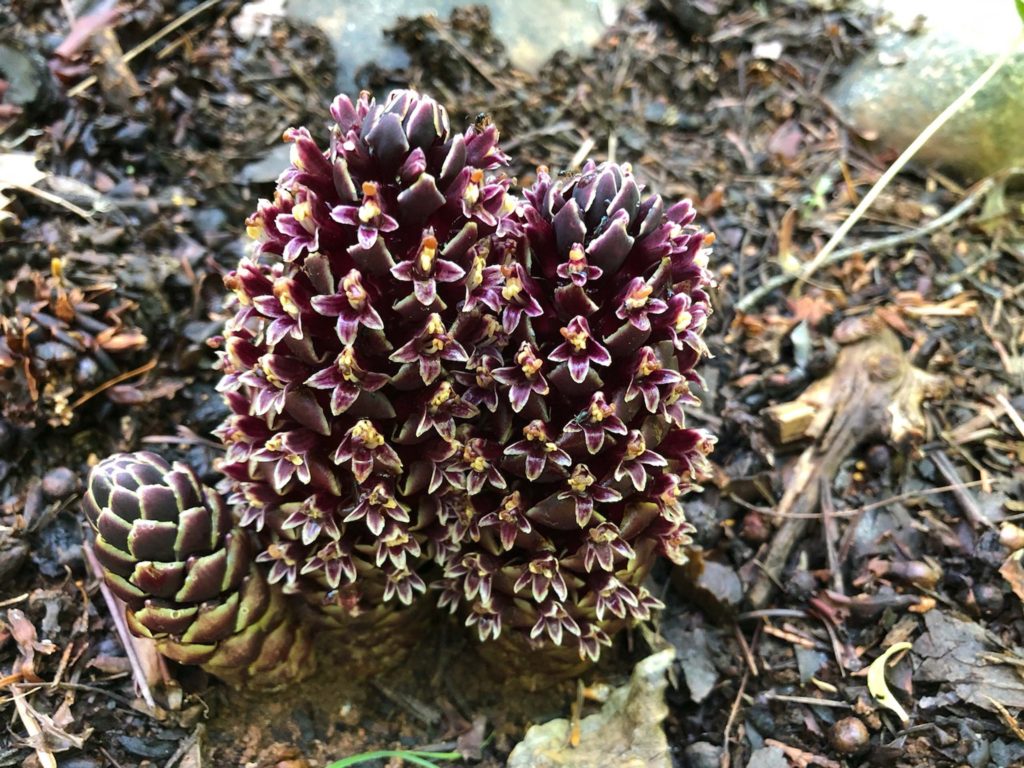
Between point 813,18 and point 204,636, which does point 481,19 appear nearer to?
point 813,18

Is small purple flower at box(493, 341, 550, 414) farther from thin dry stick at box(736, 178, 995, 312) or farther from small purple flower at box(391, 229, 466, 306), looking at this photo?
thin dry stick at box(736, 178, 995, 312)

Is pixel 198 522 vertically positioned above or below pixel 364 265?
below

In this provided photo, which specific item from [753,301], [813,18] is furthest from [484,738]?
[813,18]

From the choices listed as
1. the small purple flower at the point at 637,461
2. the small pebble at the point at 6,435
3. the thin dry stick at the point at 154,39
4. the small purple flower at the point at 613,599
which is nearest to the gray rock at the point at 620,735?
the small purple flower at the point at 613,599

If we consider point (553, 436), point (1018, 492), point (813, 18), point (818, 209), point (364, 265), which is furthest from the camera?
point (813, 18)

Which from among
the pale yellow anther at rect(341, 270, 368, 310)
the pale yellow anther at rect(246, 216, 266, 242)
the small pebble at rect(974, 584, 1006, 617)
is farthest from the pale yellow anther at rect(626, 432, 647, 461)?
the small pebble at rect(974, 584, 1006, 617)

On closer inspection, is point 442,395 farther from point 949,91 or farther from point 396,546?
point 949,91

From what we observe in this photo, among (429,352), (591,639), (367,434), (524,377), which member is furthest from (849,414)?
(367,434)
